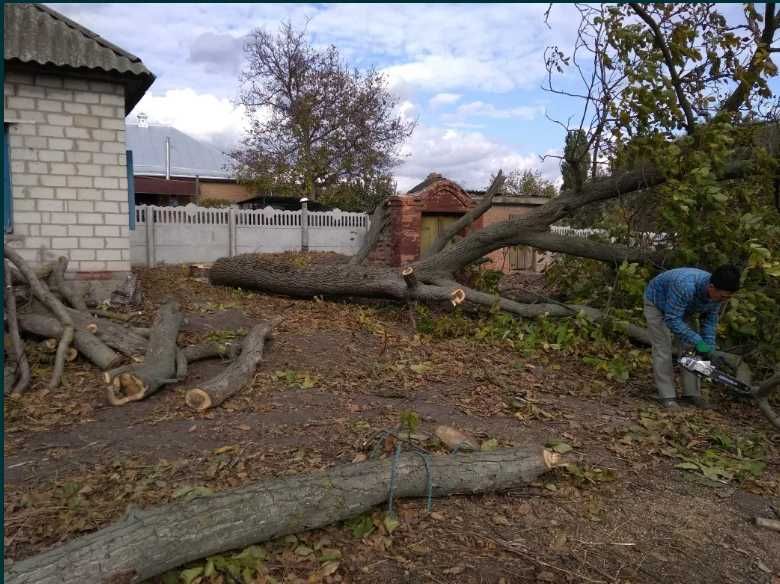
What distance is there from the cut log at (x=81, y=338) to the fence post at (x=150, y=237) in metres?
7.98

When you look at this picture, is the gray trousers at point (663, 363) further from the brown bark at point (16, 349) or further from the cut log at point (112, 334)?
the brown bark at point (16, 349)

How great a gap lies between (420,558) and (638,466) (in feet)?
6.41

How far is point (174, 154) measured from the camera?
33.7 meters

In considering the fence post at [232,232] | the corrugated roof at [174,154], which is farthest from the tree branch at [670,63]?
the corrugated roof at [174,154]

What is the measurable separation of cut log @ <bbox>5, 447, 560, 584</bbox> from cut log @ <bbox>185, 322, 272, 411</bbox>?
1.88 metres

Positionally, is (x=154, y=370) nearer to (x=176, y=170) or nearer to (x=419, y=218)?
(x=419, y=218)

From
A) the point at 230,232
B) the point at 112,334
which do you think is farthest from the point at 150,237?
the point at 112,334

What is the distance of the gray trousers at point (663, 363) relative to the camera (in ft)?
18.5

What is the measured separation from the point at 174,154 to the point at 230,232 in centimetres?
2068

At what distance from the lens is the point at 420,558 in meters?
3.05

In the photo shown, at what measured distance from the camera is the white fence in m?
14.2

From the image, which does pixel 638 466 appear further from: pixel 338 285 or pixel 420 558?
pixel 338 285

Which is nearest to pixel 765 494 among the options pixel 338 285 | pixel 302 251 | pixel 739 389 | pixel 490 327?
pixel 739 389

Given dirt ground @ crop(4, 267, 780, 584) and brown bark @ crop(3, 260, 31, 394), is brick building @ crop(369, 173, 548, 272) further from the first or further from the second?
brown bark @ crop(3, 260, 31, 394)
